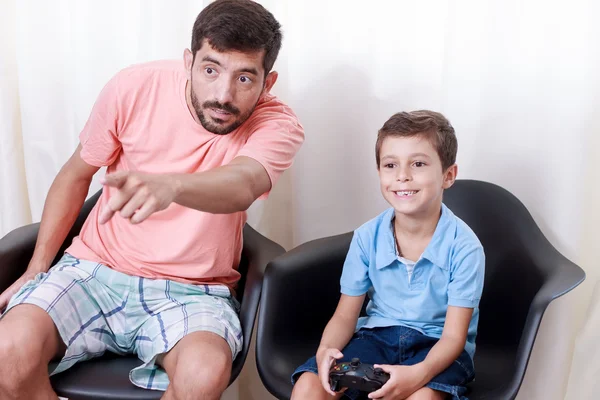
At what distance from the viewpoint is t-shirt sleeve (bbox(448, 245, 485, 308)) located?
152 cm

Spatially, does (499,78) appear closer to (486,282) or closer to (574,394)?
(486,282)

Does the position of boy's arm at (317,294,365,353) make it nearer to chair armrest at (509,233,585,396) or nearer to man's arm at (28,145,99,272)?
chair armrest at (509,233,585,396)

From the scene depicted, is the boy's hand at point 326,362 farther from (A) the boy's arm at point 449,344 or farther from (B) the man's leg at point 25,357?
(B) the man's leg at point 25,357

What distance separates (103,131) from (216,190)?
48 centimetres

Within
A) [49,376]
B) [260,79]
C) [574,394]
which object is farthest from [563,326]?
[49,376]

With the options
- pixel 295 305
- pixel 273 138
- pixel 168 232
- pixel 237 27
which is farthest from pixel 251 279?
pixel 237 27

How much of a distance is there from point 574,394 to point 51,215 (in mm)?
1388

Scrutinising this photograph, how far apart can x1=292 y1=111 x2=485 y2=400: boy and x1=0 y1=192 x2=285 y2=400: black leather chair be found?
0.19 m

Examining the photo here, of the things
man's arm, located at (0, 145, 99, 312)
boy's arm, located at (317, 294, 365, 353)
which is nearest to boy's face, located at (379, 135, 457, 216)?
boy's arm, located at (317, 294, 365, 353)

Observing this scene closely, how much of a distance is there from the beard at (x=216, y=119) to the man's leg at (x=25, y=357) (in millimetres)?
550

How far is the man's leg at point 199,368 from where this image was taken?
146 centimetres

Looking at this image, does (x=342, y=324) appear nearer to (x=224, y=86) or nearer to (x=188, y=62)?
(x=224, y=86)

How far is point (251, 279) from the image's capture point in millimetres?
1726

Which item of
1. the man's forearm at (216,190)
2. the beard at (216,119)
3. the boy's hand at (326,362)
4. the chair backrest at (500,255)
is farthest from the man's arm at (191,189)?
the chair backrest at (500,255)
